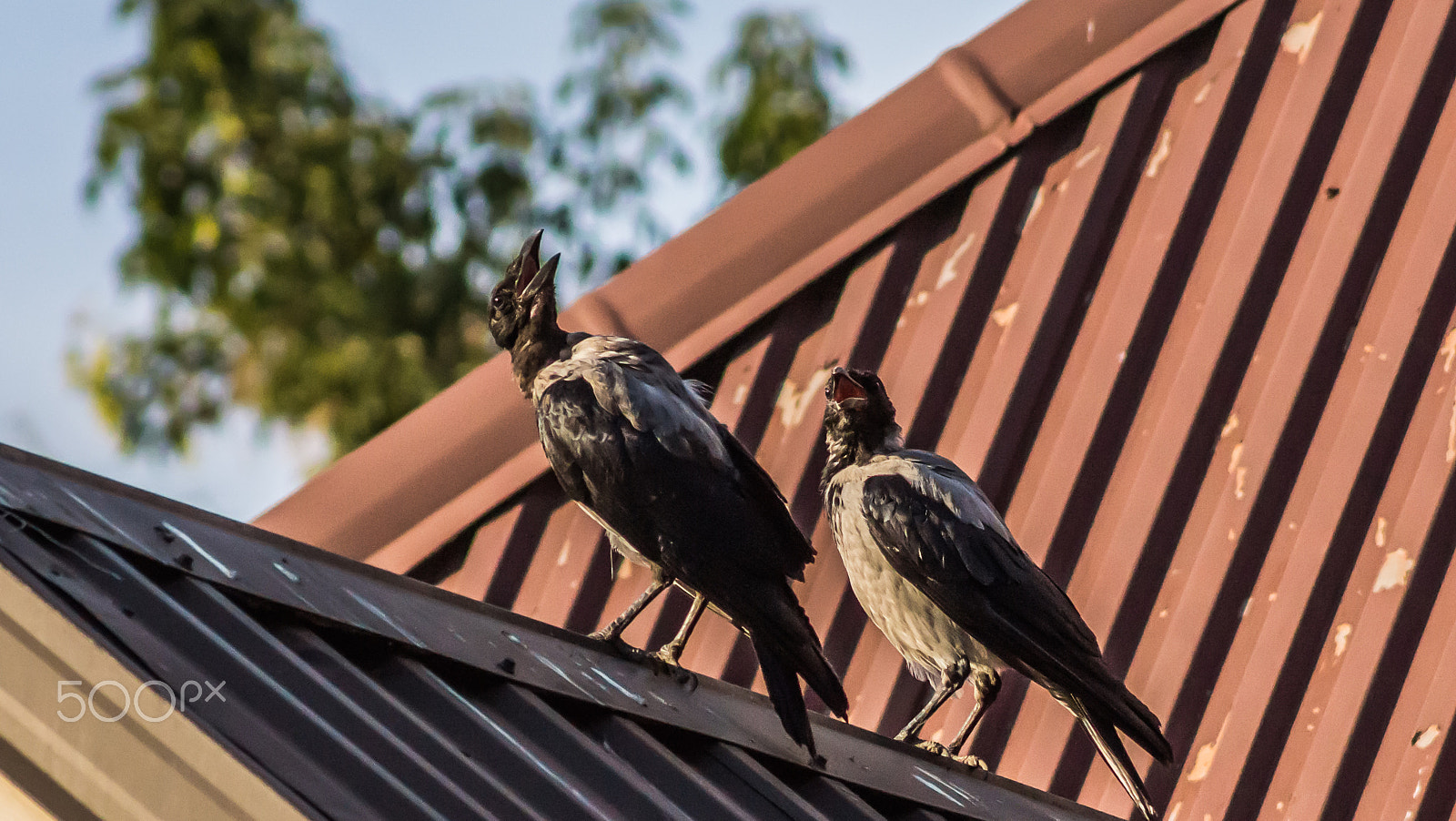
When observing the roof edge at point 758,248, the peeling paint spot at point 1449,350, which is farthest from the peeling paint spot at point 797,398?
the peeling paint spot at point 1449,350

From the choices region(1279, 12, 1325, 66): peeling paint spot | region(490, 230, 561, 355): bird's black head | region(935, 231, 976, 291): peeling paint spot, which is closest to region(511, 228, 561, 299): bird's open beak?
region(490, 230, 561, 355): bird's black head

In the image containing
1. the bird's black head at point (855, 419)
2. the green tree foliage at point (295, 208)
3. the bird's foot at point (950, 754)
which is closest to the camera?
the bird's foot at point (950, 754)

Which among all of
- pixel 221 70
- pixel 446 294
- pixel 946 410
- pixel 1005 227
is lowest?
pixel 946 410

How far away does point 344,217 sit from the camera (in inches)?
610

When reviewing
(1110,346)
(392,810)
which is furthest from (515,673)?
(1110,346)

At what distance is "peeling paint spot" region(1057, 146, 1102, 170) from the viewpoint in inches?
197

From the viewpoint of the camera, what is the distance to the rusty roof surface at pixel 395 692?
6.31 ft

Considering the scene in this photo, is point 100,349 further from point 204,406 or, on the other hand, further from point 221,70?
point 221,70

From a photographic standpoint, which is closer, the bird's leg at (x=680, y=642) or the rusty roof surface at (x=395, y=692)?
the rusty roof surface at (x=395, y=692)

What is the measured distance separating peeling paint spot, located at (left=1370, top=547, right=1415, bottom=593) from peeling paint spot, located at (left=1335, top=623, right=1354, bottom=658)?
0.13m

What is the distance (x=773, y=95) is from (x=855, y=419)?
43.9ft

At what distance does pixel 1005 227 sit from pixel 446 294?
10.7 meters

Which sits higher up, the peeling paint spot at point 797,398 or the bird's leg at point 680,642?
the peeling paint spot at point 797,398

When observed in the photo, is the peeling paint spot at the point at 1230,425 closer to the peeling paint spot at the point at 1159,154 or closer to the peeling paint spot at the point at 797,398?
the peeling paint spot at the point at 1159,154
